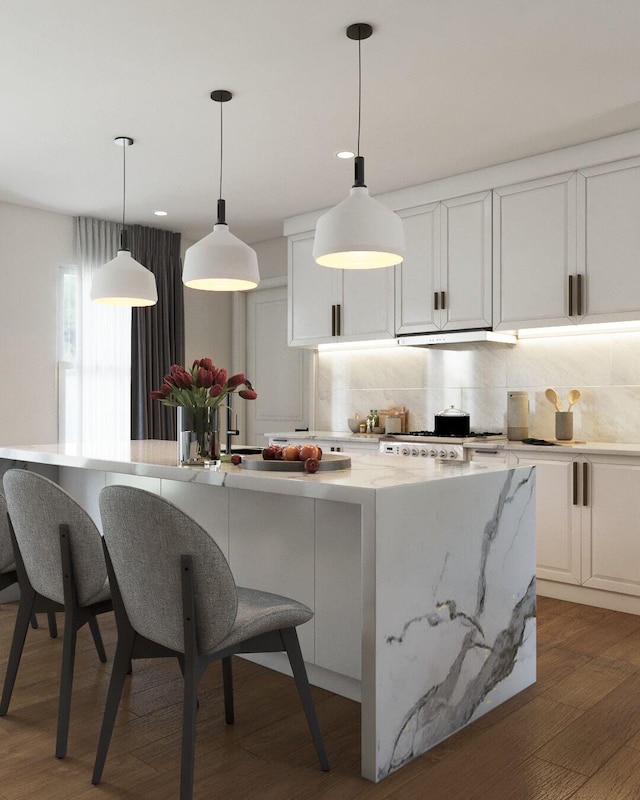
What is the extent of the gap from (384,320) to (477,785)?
3.51 meters

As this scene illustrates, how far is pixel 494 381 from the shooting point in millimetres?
4934

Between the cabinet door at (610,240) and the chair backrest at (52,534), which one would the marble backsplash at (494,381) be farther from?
the chair backrest at (52,534)

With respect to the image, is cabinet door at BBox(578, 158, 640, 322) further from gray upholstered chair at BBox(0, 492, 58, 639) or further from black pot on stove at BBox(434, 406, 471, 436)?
gray upholstered chair at BBox(0, 492, 58, 639)

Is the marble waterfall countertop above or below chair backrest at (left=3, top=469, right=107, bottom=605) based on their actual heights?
above

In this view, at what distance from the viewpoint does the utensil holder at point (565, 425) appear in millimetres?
4344

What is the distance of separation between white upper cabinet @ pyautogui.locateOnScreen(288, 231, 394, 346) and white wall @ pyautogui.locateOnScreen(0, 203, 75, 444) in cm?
180

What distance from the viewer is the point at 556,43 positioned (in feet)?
9.79

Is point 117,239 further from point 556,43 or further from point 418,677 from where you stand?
point 418,677

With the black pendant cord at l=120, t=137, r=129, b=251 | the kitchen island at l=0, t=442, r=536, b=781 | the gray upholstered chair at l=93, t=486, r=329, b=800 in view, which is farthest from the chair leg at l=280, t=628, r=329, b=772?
the black pendant cord at l=120, t=137, r=129, b=251

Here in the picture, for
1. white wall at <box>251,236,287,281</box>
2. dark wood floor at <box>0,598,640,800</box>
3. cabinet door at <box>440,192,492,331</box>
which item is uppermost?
white wall at <box>251,236,287,281</box>

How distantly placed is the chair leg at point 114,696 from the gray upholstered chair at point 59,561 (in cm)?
22

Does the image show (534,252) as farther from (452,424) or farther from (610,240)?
(452,424)

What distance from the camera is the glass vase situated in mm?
2732

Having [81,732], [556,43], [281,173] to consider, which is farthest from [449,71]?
[81,732]
